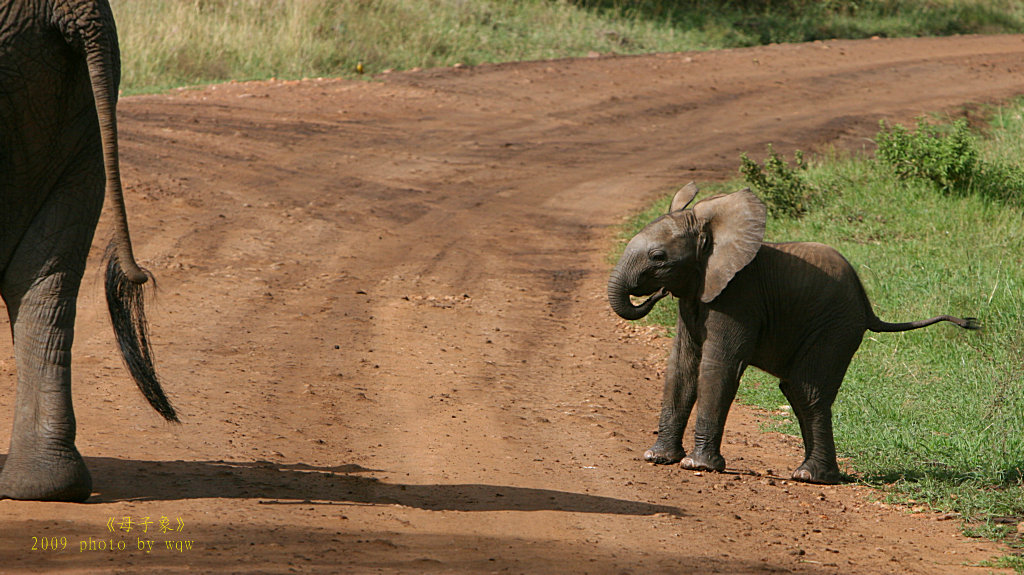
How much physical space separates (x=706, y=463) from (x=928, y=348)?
322cm

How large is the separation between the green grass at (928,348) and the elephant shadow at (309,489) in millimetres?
1765

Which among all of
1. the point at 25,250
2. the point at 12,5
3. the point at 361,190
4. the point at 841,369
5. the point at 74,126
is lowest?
the point at 361,190

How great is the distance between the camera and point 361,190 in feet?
44.6

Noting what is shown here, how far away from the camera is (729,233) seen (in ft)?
20.0

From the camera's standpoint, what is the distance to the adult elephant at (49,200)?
443cm

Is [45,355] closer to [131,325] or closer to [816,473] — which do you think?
[131,325]

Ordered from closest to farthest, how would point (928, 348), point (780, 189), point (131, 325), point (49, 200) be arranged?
point (49, 200) → point (131, 325) → point (928, 348) → point (780, 189)

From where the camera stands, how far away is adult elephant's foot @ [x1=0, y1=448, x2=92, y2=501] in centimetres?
451

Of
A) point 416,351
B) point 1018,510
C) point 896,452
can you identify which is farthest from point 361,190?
point 1018,510

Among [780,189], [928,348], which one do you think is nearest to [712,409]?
[928,348]

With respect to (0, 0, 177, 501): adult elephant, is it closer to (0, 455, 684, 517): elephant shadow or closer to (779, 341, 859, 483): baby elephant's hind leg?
(0, 455, 684, 517): elephant shadow

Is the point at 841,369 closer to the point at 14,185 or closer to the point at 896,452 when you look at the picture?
the point at 896,452

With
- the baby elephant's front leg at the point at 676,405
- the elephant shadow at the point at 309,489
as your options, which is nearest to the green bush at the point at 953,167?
the baby elephant's front leg at the point at 676,405

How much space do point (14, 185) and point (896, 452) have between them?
4779 mm
